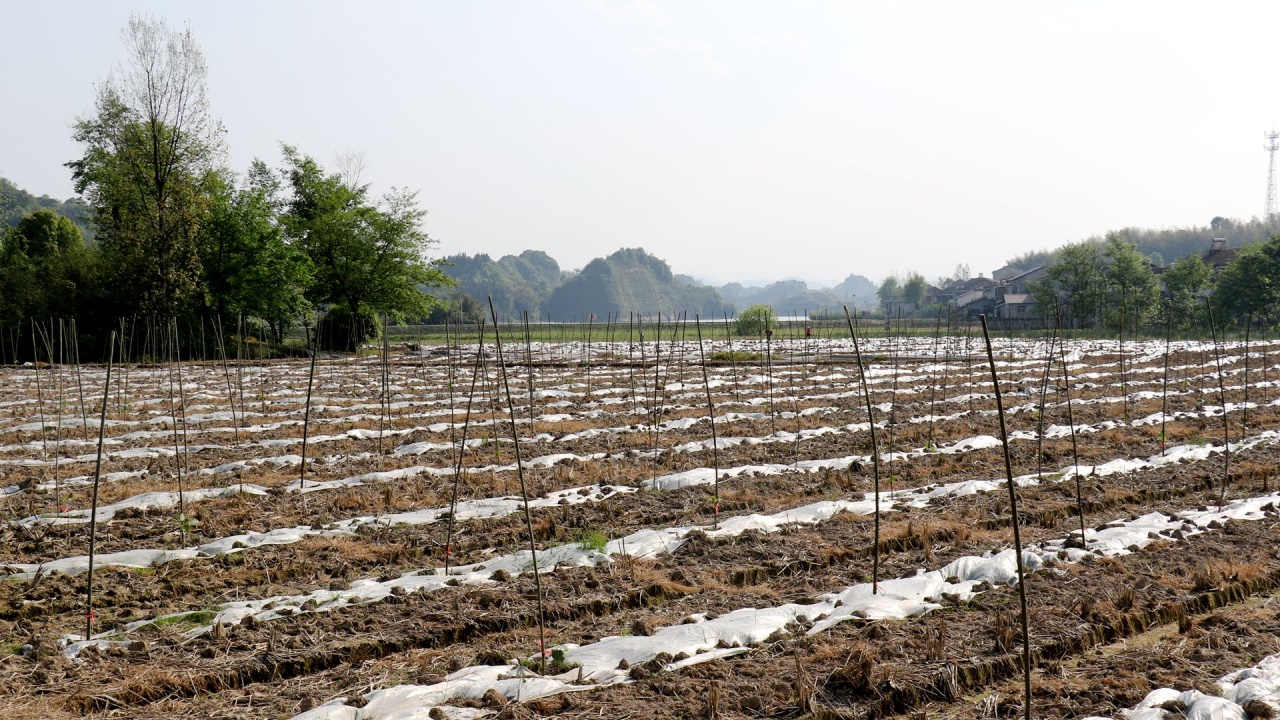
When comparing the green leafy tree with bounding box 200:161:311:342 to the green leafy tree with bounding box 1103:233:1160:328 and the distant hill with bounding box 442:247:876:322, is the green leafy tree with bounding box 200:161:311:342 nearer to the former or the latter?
the green leafy tree with bounding box 1103:233:1160:328

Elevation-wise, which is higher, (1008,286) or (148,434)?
(1008,286)

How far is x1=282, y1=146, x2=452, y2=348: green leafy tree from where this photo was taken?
2842 centimetres

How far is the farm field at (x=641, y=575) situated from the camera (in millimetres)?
2969

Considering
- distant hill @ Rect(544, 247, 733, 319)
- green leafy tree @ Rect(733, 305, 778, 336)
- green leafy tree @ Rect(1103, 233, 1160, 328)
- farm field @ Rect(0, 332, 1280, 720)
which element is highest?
distant hill @ Rect(544, 247, 733, 319)

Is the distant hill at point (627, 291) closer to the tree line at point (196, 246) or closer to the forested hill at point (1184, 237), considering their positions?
the forested hill at point (1184, 237)

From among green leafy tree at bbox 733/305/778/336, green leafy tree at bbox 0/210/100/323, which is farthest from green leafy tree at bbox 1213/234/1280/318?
green leafy tree at bbox 0/210/100/323

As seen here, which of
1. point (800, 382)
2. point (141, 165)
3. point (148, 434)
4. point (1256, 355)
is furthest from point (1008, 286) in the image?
point (148, 434)

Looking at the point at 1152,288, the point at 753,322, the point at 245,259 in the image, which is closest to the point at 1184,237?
the point at 1152,288

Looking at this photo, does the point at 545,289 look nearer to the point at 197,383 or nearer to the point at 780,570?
the point at 197,383

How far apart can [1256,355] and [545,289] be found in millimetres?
115095

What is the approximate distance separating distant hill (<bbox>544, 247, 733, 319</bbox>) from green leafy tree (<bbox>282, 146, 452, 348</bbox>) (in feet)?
247

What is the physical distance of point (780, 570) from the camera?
4305mm

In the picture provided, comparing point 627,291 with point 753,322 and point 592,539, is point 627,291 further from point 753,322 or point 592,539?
point 592,539

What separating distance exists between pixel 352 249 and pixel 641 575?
88.8ft
